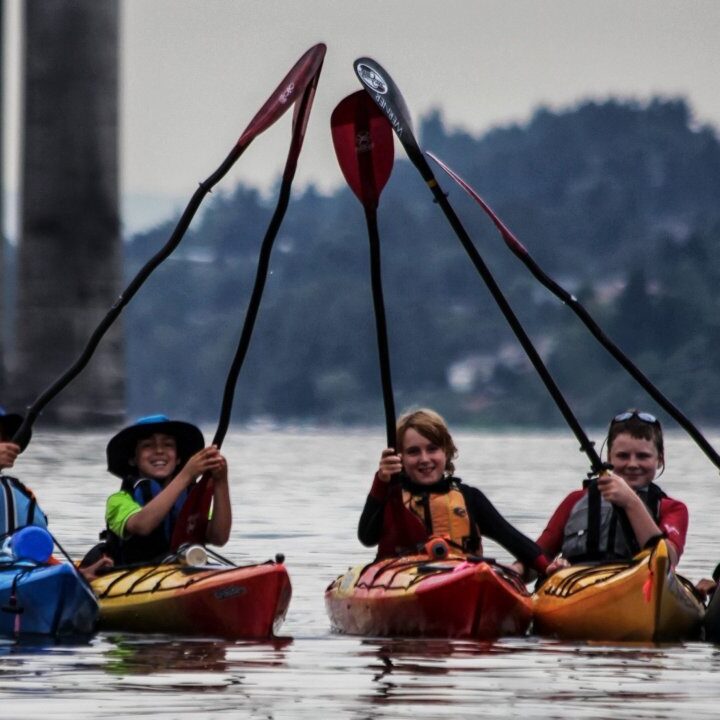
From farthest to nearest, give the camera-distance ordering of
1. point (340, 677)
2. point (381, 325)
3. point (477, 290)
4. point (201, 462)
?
1. point (477, 290)
2. point (381, 325)
3. point (201, 462)
4. point (340, 677)

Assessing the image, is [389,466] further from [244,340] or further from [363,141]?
[363,141]

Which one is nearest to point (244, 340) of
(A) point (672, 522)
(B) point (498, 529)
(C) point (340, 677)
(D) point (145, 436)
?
(D) point (145, 436)

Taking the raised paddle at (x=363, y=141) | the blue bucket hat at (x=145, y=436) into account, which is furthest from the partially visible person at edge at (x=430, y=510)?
the raised paddle at (x=363, y=141)

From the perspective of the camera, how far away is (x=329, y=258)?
5876 inches

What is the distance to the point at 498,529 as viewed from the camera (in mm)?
13125

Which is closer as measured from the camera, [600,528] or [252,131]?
[600,528]

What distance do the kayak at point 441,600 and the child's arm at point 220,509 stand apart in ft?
2.71

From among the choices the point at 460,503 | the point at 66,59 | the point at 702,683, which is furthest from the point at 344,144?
the point at 66,59

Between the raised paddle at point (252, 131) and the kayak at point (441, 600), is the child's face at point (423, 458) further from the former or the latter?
the raised paddle at point (252, 131)

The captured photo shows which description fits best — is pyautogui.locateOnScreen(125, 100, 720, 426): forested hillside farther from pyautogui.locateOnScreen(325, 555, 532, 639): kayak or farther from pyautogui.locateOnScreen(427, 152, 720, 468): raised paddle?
pyautogui.locateOnScreen(325, 555, 532, 639): kayak

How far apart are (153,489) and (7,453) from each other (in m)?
0.83

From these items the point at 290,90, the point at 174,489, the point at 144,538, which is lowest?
the point at 144,538

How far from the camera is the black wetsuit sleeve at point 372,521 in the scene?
12898mm

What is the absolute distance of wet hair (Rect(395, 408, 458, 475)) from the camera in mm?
12945
